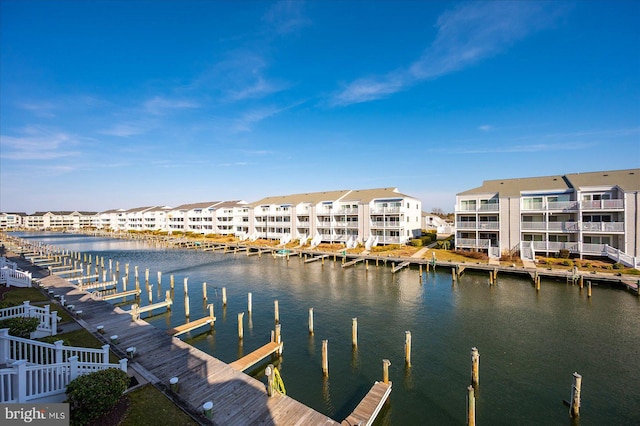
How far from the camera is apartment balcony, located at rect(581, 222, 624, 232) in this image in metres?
35.0

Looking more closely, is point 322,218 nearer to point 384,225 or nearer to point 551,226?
point 384,225

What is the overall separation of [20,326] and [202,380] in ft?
30.5

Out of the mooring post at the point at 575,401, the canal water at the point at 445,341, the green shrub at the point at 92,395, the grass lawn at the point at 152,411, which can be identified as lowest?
the canal water at the point at 445,341

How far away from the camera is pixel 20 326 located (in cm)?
1392

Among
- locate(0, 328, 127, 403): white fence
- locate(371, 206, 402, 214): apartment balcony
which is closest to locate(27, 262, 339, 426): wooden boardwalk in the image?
locate(0, 328, 127, 403): white fence

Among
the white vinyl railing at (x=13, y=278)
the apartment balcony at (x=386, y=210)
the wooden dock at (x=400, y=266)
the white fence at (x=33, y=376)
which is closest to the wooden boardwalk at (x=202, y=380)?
the white fence at (x=33, y=376)

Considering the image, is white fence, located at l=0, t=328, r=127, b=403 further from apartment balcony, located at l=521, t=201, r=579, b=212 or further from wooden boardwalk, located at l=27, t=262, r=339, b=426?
apartment balcony, located at l=521, t=201, r=579, b=212

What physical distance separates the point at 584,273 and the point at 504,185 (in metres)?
18.6

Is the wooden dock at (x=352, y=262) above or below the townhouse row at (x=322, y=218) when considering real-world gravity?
below

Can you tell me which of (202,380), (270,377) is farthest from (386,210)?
(202,380)

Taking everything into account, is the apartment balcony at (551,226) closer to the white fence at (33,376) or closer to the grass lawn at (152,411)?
the grass lawn at (152,411)

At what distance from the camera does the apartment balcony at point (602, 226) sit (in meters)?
35.0

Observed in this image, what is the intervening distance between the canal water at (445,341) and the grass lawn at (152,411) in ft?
18.4

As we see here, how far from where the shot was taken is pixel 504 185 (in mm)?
46594
